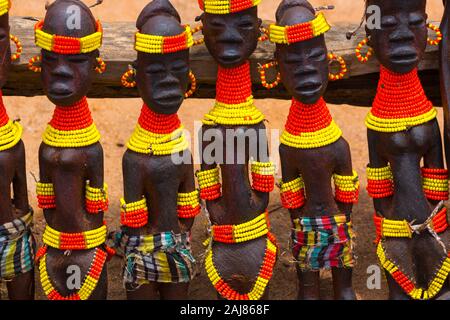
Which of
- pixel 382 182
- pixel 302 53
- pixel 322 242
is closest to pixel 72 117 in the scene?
pixel 302 53

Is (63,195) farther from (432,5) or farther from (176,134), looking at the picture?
(432,5)

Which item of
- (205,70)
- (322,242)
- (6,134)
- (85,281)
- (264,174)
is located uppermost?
(205,70)

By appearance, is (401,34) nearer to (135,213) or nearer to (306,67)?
(306,67)

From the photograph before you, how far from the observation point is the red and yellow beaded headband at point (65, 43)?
3229 mm

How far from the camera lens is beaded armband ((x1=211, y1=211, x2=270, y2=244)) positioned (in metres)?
3.42

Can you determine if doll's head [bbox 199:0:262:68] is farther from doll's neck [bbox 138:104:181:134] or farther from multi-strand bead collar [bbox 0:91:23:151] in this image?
multi-strand bead collar [bbox 0:91:23:151]

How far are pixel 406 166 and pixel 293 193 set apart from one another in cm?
36

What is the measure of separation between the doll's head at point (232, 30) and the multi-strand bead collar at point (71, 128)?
0.43m

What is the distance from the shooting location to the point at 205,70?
3.57m

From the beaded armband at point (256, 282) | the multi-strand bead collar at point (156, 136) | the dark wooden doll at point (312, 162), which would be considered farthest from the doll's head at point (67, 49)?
the beaded armband at point (256, 282)

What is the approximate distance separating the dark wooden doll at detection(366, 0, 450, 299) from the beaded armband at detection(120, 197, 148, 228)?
711 millimetres

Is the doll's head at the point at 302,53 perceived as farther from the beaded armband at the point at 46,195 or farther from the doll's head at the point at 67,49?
the beaded armband at the point at 46,195

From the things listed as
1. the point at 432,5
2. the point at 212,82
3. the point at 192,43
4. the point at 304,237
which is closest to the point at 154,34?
the point at 192,43

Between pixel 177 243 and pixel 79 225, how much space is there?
0.99 ft
